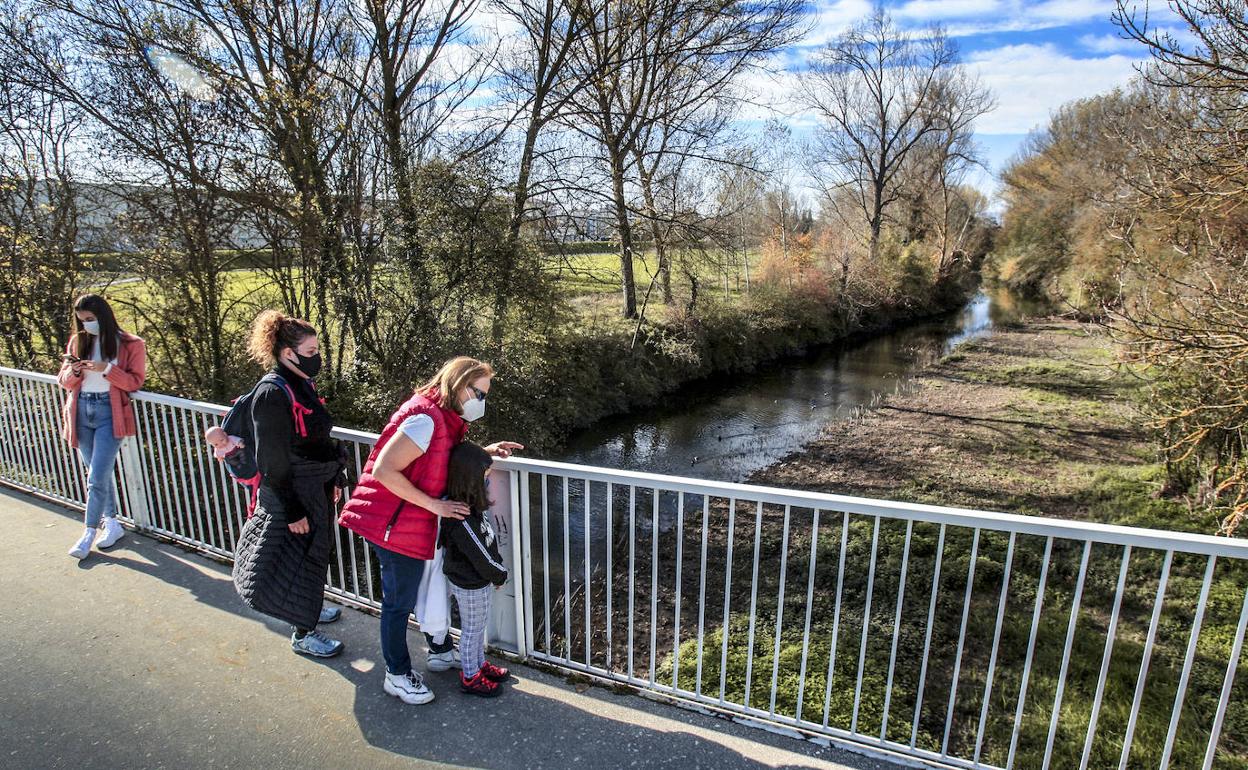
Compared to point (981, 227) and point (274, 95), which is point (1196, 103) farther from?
point (981, 227)

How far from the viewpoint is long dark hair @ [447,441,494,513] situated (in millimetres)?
2656

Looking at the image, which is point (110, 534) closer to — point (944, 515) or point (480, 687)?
point (480, 687)

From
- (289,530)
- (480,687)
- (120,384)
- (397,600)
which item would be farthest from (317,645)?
(120,384)

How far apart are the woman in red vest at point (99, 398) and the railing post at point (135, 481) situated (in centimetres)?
15

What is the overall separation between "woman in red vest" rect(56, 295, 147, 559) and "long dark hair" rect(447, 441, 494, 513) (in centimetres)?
283

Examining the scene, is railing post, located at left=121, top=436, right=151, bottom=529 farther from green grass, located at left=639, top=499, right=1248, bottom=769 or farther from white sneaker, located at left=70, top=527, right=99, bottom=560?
green grass, located at left=639, top=499, right=1248, bottom=769

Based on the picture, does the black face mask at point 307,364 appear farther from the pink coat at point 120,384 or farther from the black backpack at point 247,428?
the pink coat at point 120,384

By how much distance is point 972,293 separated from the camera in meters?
38.7

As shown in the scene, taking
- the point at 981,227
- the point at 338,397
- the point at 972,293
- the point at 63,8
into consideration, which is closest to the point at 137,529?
the point at 338,397

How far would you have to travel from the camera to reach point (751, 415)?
52.3ft

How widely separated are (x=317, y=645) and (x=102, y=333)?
2475 millimetres

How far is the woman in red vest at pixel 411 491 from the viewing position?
259 centimetres

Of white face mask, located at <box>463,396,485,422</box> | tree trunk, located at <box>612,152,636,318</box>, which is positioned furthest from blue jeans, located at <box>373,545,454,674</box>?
tree trunk, located at <box>612,152,636,318</box>

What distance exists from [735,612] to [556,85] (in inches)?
373
